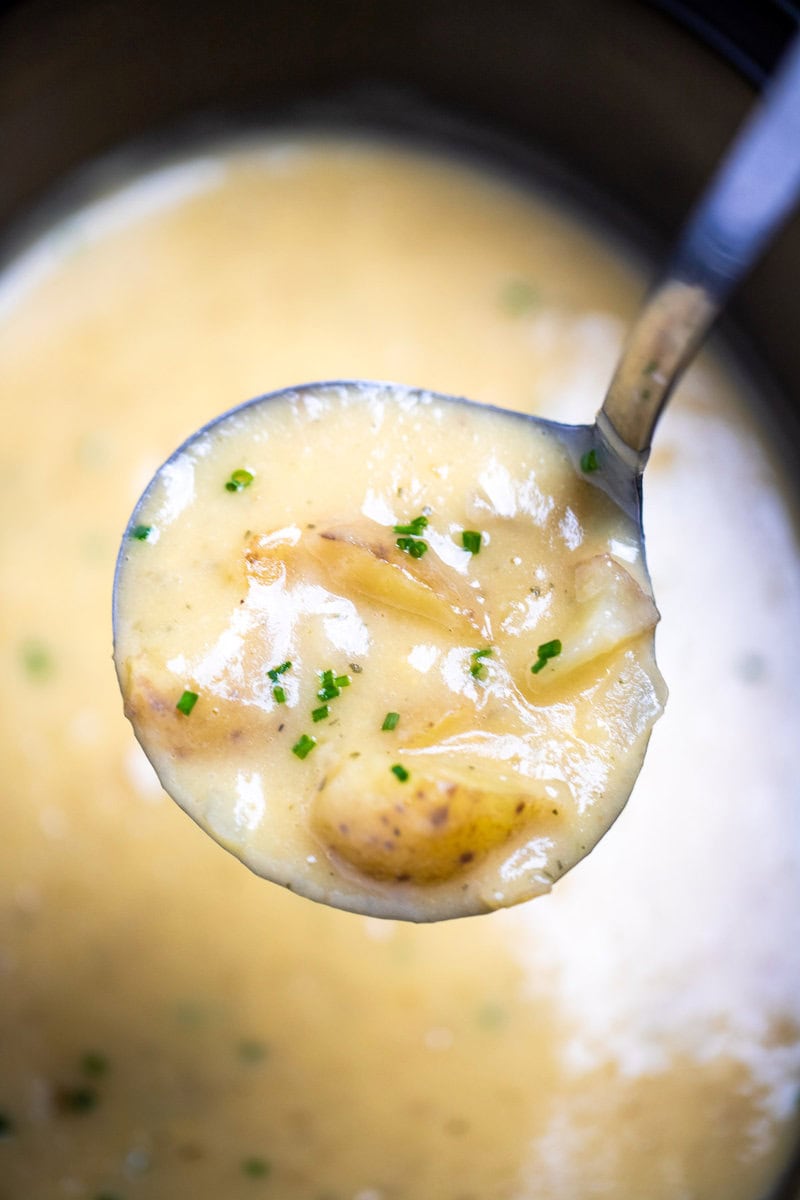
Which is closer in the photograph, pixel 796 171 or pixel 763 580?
pixel 796 171

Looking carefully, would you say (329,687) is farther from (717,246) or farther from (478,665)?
(717,246)

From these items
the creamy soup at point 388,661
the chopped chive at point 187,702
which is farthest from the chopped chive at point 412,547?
the chopped chive at point 187,702

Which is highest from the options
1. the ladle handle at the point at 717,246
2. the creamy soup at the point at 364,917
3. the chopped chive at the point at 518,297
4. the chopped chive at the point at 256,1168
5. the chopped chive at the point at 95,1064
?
the chopped chive at the point at 518,297

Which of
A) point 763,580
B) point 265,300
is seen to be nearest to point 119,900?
point 265,300

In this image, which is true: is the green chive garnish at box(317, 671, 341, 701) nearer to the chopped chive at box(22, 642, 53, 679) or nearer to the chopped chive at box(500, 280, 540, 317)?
the chopped chive at box(22, 642, 53, 679)

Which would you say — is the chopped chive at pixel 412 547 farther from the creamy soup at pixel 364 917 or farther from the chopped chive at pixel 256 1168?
the chopped chive at pixel 256 1168

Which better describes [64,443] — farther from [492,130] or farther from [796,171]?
[796,171]

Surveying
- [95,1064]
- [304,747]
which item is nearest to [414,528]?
[304,747]
